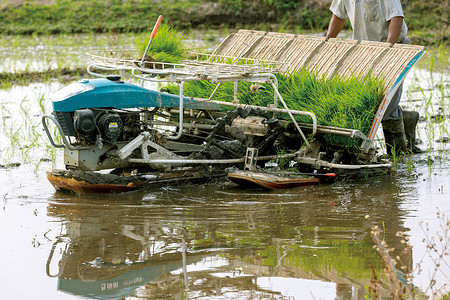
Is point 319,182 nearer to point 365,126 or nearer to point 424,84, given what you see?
point 365,126

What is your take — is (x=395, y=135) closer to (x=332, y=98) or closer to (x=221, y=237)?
(x=332, y=98)

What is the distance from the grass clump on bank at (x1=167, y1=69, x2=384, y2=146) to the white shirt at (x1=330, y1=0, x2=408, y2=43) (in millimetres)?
765

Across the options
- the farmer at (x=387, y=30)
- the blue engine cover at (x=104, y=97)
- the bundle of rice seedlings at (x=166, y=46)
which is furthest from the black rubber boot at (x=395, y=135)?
the blue engine cover at (x=104, y=97)

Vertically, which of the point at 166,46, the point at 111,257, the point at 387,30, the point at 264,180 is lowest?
the point at 111,257

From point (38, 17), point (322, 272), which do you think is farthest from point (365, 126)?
point (38, 17)

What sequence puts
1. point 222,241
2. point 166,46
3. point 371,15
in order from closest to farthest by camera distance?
point 222,241 → point 371,15 → point 166,46

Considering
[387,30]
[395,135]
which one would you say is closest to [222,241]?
[395,135]

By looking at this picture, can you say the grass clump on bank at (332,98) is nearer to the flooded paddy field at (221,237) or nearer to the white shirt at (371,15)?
the flooded paddy field at (221,237)

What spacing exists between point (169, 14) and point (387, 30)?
11.7 metres

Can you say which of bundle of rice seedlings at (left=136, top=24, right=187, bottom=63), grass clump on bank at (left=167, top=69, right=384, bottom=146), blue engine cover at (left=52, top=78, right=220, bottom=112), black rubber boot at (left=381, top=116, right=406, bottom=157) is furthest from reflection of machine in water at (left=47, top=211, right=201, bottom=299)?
black rubber boot at (left=381, top=116, right=406, bottom=157)

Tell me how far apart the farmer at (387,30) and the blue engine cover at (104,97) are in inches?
93.8

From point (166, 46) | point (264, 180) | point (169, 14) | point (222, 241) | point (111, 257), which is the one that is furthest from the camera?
point (169, 14)

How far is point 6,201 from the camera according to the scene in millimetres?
5945

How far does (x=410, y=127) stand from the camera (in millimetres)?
7633
